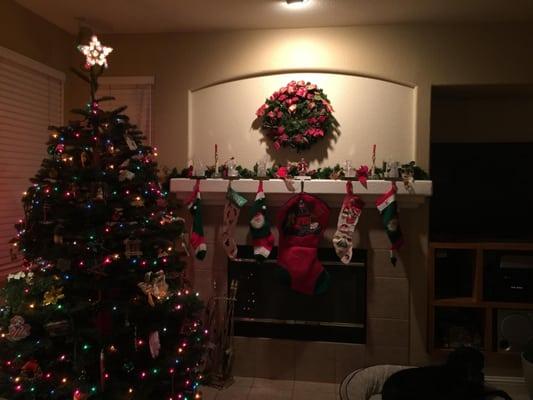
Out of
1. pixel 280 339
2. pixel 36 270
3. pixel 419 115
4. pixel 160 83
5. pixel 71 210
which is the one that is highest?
pixel 160 83

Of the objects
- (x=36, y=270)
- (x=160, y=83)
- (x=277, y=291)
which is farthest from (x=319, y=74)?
(x=36, y=270)

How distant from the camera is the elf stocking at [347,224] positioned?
9.42 ft

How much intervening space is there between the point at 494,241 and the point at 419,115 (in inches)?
39.5

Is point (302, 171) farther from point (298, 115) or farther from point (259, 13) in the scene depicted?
point (259, 13)

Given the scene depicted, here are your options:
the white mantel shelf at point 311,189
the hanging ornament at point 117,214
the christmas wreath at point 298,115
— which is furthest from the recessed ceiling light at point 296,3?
the hanging ornament at point 117,214

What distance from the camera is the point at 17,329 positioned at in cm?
198

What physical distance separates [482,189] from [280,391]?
2063mm

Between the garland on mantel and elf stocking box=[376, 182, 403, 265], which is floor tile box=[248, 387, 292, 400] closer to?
elf stocking box=[376, 182, 403, 265]

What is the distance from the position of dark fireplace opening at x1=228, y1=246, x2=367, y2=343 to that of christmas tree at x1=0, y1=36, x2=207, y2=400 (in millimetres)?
955

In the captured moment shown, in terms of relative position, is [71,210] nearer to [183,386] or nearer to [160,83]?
[183,386]

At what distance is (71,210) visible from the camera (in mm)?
2082

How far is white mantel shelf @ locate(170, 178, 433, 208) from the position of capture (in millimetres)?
2861

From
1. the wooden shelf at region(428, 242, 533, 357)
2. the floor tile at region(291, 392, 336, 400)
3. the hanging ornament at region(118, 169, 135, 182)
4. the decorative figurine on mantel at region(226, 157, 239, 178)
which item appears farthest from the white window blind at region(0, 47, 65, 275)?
the wooden shelf at region(428, 242, 533, 357)

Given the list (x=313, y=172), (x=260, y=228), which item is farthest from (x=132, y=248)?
(x=313, y=172)
